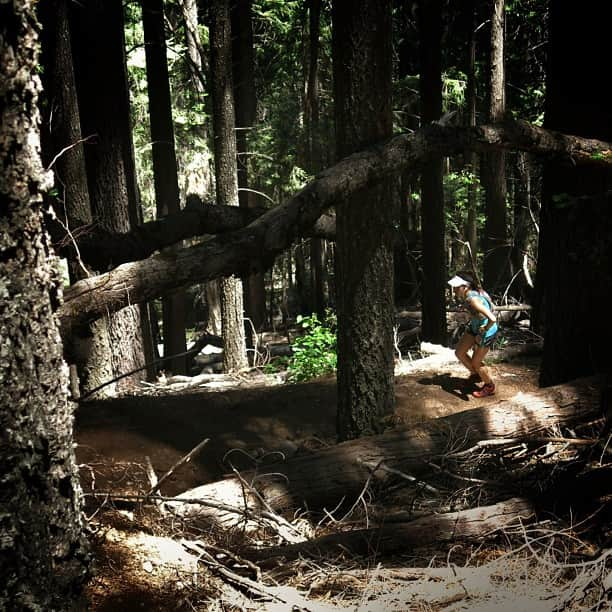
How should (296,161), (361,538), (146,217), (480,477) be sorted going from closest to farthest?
(361,538) < (480,477) < (296,161) < (146,217)

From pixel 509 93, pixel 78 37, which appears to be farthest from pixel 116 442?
pixel 509 93

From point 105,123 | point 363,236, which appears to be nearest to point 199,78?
point 105,123

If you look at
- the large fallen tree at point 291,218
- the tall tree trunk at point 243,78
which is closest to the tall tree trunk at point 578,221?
the large fallen tree at point 291,218

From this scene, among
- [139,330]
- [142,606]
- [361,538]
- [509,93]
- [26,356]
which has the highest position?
[509,93]

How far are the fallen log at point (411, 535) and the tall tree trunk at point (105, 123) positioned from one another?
7.87 meters

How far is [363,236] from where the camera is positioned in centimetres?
668

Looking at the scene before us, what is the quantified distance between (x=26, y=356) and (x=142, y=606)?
1.39 m

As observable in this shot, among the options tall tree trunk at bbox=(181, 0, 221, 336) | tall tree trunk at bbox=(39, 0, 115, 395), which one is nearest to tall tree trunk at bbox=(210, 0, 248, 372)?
tall tree trunk at bbox=(181, 0, 221, 336)

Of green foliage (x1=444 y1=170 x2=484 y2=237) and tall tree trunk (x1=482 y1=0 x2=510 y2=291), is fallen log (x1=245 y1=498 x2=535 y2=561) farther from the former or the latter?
green foliage (x1=444 y1=170 x2=484 y2=237)

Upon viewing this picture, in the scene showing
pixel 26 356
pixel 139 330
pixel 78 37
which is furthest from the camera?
pixel 139 330

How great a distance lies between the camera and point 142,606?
9.62 feet

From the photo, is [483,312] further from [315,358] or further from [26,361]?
[26,361]

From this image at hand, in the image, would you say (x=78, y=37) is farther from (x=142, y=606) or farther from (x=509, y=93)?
(x=509, y=93)

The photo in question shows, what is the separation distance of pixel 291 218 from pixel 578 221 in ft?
11.3
